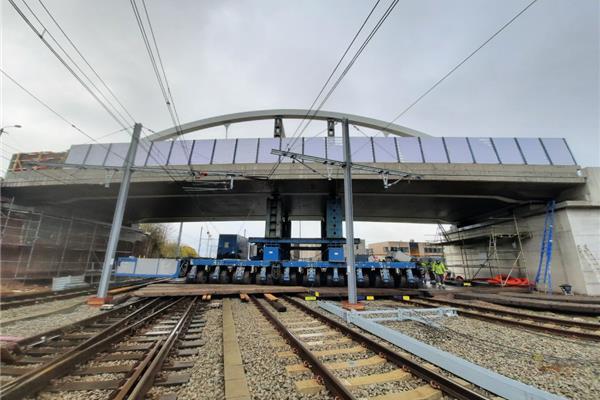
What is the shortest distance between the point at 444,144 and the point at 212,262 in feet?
54.7

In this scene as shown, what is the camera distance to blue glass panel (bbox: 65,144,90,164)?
655 inches

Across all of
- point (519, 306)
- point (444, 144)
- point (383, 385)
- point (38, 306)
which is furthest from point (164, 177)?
point (519, 306)

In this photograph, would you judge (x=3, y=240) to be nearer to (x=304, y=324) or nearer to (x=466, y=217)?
(x=304, y=324)

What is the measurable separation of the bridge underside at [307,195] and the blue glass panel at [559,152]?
94 centimetres

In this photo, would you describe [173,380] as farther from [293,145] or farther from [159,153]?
[159,153]

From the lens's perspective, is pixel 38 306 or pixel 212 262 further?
pixel 212 262

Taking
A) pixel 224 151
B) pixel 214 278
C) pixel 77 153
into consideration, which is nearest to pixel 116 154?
pixel 77 153

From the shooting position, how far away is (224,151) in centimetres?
1534

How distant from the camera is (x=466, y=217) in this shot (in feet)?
71.9

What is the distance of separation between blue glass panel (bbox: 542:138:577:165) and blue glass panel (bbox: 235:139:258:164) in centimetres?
1891

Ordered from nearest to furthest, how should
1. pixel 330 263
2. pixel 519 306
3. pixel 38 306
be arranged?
pixel 38 306, pixel 519 306, pixel 330 263

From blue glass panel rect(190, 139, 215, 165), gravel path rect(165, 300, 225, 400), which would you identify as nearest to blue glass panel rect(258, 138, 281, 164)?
blue glass panel rect(190, 139, 215, 165)

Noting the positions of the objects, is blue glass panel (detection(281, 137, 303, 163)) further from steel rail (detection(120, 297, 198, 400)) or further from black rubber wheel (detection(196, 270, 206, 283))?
steel rail (detection(120, 297, 198, 400))

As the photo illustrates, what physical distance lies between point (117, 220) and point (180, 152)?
22.6ft
